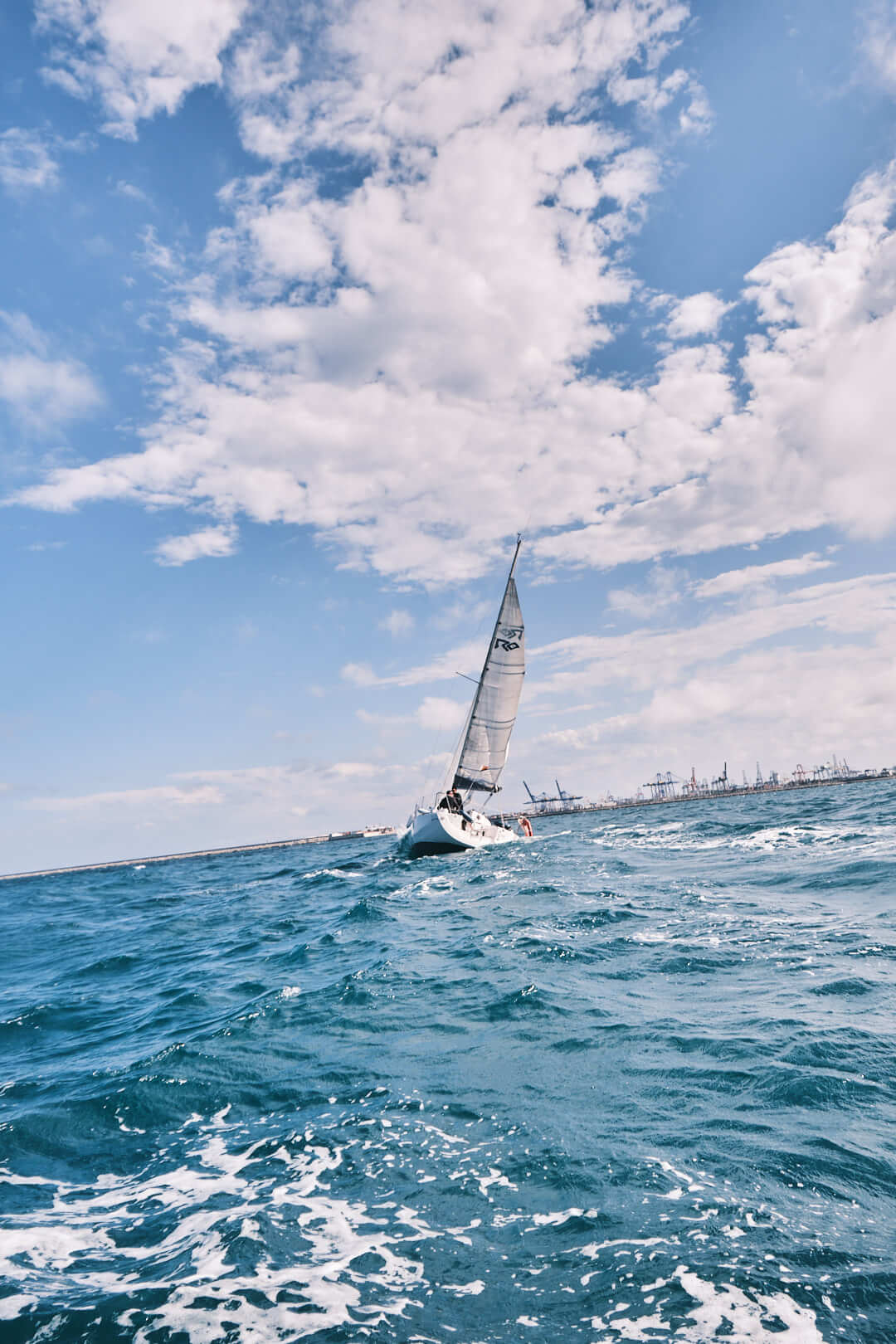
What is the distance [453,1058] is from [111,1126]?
4.24 meters

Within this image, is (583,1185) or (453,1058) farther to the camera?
(453,1058)

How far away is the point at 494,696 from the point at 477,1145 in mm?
39889

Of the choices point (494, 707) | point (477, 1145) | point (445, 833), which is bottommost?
point (477, 1145)

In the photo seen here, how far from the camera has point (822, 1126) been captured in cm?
619

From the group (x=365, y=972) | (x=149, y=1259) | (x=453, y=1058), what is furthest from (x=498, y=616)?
(x=149, y=1259)

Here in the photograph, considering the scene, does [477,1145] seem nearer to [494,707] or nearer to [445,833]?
[445,833]

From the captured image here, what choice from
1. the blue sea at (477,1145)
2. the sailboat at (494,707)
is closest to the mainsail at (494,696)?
the sailboat at (494,707)

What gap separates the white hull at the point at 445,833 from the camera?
1479 inches

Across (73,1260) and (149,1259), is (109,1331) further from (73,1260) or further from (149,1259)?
(73,1260)

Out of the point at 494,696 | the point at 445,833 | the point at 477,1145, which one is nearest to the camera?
the point at 477,1145

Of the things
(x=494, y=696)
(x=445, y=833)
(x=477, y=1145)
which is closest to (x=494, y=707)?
(x=494, y=696)

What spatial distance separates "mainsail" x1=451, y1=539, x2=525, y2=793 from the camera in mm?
46156

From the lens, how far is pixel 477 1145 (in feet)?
21.4

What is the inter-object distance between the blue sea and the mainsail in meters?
30.8
